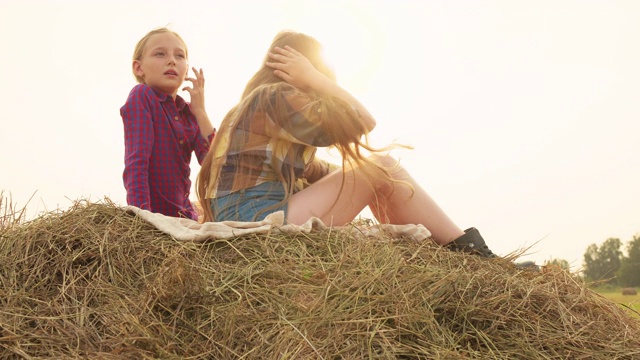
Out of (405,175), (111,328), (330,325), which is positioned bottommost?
(111,328)

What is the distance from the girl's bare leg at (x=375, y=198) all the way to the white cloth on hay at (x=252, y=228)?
0.40 feet

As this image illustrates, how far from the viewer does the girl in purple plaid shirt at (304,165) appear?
9.46 feet

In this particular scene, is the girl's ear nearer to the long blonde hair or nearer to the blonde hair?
the blonde hair

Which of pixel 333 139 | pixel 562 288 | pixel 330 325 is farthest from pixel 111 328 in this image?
pixel 562 288

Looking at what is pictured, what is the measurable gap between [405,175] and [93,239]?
4.40 feet

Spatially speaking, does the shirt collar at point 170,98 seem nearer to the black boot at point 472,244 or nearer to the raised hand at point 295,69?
the raised hand at point 295,69

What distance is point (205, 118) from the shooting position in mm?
3867

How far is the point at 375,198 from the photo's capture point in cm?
298

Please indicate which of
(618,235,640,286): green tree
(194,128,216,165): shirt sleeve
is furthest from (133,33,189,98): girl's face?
(618,235,640,286): green tree

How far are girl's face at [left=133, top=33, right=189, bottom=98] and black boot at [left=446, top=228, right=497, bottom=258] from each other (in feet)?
5.99

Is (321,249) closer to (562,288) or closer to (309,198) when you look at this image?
(309,198)

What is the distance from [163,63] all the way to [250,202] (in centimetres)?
122

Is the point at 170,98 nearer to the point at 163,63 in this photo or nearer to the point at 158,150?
the point at 163,63

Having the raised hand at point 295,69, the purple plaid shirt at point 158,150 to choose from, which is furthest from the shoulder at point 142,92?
the raised hand at point 295,69
